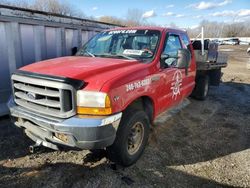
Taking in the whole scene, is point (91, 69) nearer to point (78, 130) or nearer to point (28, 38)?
point (78, 130)

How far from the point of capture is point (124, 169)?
11.4 feet

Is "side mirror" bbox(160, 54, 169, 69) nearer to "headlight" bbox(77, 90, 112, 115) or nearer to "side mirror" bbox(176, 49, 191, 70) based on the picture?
"side mirror" bbox(176, 49, 191, 70)

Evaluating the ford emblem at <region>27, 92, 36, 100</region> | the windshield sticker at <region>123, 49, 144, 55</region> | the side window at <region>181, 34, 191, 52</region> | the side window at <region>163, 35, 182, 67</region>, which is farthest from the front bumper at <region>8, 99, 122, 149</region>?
the side window at <region>181, 34, 191, 52</region>

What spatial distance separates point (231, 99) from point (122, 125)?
5.79 meters

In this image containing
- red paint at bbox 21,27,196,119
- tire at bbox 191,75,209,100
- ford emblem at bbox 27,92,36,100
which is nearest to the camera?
red paint at bbox 21,27,196,119

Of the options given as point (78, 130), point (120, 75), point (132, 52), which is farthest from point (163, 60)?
point (78, 130)

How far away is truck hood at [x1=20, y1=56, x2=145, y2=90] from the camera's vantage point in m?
2.92

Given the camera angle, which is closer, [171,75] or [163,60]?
[163,60]

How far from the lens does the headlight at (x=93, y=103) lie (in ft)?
9.17

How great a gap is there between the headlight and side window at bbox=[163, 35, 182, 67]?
175 centimetres

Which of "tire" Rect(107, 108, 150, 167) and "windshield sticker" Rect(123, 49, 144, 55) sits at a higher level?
"windshield sticker" Rect(123, 49, 144, 55)

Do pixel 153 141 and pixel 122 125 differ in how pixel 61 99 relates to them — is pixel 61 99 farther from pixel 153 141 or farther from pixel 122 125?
Answer: pixel 153 141

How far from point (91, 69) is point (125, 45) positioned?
1.31m

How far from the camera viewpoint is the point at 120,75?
3.07 metres
